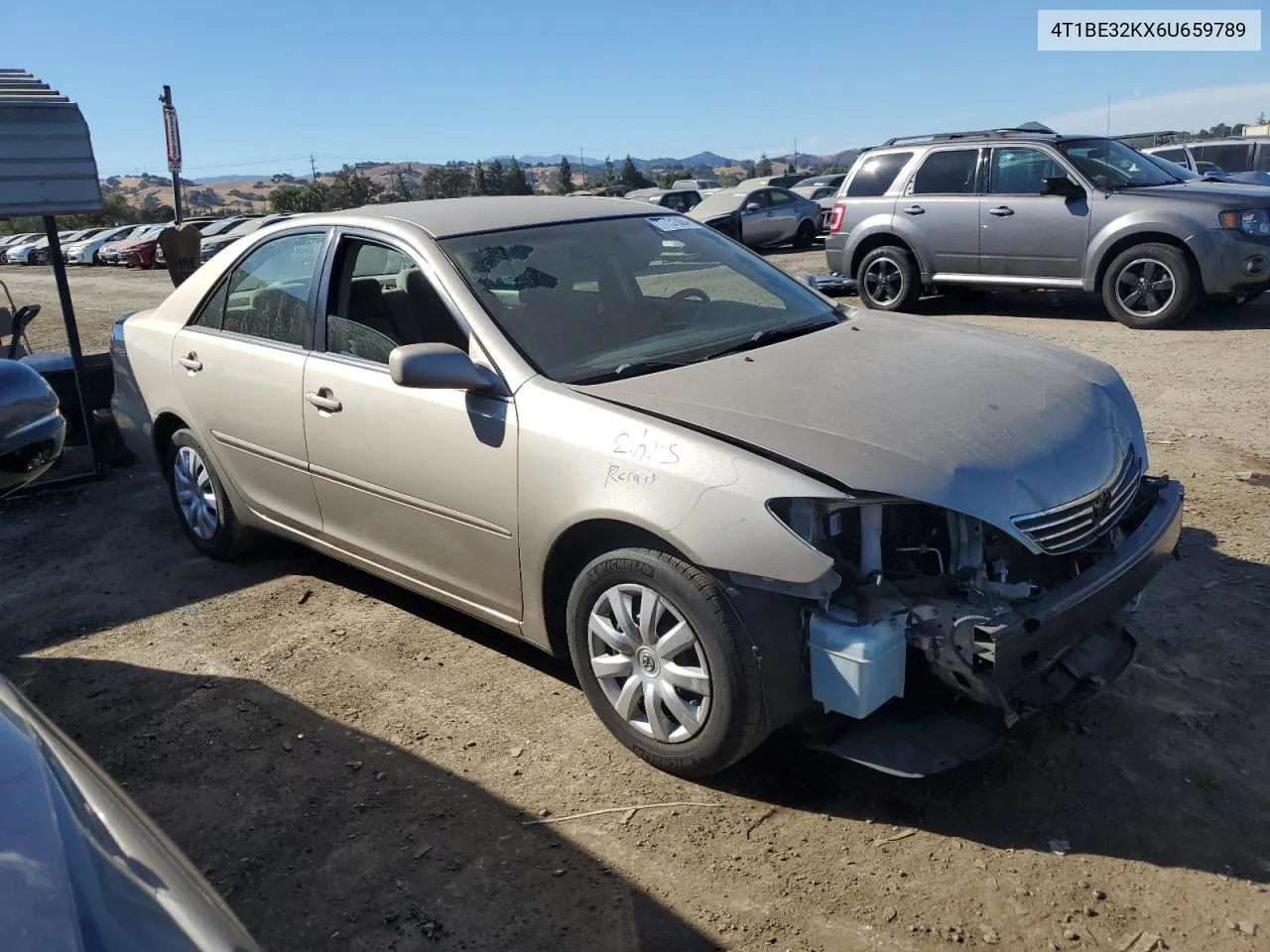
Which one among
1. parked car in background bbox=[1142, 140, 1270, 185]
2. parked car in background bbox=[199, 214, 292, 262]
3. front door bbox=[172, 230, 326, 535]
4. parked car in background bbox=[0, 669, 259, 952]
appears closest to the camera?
parked car in background bbox=[0, 669, 259, 952]

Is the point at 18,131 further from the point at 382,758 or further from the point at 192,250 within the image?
the point at 192,250

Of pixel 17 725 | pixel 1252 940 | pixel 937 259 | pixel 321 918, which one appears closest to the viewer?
pixel 17 725

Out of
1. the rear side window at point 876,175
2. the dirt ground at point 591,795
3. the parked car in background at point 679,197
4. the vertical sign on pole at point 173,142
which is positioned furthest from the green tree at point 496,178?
the dirt ground at point 591,795

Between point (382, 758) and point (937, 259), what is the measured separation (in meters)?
9.18

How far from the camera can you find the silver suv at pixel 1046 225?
923cm

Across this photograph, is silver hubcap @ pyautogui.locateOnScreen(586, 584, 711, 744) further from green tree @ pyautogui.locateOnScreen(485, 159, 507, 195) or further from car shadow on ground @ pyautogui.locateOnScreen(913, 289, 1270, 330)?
green tree @ pyautogui.locateOnScreen(485, 159, 507, 195)

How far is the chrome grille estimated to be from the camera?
9.21ft

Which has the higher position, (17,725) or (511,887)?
(17,725)

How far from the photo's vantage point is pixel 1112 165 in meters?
10.2

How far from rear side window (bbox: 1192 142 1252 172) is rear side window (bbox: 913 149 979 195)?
40.1ft

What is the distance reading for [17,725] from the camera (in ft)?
5.52

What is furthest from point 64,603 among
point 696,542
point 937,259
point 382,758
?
point 937,259

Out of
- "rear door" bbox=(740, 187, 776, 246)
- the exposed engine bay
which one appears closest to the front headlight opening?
the exposed engine bay

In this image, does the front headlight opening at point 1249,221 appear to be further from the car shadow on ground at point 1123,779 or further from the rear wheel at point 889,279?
the car shadow on ground at point 1123,779
